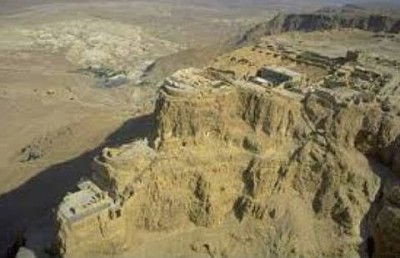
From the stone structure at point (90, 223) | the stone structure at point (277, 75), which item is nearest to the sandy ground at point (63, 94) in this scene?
the stone structure at point (90, 223)

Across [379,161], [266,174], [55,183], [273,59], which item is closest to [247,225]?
[266,174]

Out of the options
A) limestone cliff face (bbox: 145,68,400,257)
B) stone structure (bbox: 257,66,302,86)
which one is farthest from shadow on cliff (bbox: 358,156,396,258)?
stone structure (bbox: 257,66,302,86)

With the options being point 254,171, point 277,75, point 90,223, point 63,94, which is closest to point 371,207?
point 254,171

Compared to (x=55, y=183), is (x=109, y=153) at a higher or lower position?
higher

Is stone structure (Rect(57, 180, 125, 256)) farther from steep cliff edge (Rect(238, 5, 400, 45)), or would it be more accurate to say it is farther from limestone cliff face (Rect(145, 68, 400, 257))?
steep cliff edge (Rect(238, 5, 400, 45))

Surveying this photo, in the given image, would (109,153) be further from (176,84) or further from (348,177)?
(348,177)

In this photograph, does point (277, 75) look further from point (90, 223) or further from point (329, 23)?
point (329, 23)

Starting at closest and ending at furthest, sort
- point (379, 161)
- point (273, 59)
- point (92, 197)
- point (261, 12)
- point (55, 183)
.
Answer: point (92, 197) → point (379, 161) → point (273, 59) → point (55, 183) → point (261, 12)
